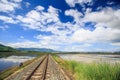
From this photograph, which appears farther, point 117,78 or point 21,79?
point 21,79

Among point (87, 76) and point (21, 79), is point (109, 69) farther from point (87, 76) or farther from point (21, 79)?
point (21, 79)

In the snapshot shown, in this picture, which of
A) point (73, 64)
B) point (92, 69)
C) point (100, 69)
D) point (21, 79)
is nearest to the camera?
point (100, 69)

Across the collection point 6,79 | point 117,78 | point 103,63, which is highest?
point 103,63

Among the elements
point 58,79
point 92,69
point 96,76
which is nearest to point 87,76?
point 92,69

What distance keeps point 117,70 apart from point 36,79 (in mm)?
7684

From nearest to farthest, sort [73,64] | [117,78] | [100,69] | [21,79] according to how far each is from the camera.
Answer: [117,78] < [100,69] < [21,79] < [73,64]

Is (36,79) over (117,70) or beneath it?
beneath

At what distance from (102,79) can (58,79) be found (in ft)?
20.8

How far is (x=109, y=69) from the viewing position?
9.03 meters

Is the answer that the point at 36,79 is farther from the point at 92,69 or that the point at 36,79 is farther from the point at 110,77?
the point at 110,77

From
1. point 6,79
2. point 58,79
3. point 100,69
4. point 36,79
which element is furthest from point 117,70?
point 6,79

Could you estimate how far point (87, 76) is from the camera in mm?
10914

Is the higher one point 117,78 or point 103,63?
point 103,63

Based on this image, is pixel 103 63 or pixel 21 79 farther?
pixel 21 79
